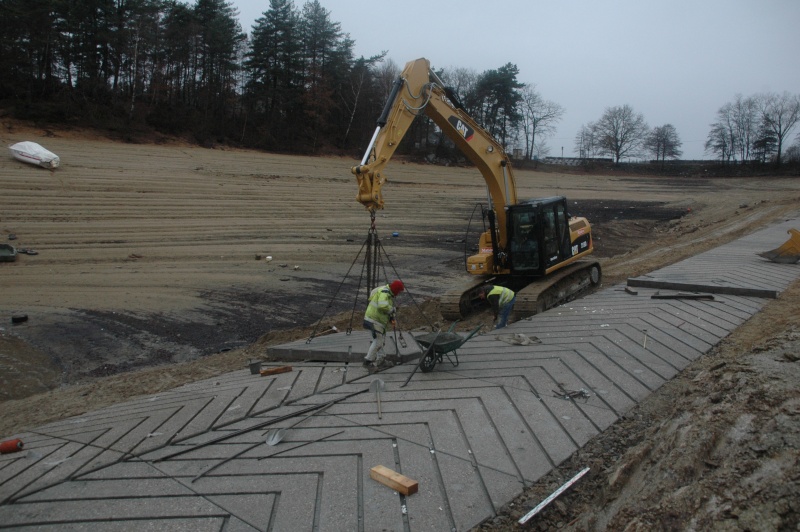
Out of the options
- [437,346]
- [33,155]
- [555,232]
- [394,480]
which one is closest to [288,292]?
[555,232]

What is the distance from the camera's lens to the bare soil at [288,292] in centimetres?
420

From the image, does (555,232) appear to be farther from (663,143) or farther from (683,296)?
(663,143)

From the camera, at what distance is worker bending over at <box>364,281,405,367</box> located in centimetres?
736

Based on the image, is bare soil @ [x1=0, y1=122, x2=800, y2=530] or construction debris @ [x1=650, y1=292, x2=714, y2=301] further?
construction debris @ [x1=650, y1=292, x2=714, y2=301]

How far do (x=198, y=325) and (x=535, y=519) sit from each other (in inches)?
361

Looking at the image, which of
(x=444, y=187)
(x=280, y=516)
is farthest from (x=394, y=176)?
(x=280, y=516)

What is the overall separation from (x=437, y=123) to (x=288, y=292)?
238 inches

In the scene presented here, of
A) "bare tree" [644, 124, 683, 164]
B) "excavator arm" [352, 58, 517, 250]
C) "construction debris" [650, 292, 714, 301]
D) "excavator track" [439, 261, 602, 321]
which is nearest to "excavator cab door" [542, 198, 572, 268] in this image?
"excavator track" [439, 261, 602, 321]

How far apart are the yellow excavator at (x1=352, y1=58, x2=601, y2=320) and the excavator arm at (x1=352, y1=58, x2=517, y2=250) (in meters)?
0.02

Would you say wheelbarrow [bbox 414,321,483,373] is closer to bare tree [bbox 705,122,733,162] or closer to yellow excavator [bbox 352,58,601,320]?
yellow excavator [bbox 352,58,601,320]

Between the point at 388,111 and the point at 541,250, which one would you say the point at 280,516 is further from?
the point at 541,250

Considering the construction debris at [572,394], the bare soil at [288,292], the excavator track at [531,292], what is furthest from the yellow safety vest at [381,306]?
the excavator track at [531,292]

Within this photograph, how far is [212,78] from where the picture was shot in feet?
149

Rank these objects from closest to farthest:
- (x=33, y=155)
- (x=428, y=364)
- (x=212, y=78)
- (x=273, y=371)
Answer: (x=428, y=364) < (x=273, y=371) < (x=33, y=155) < (x=212, y=78)
